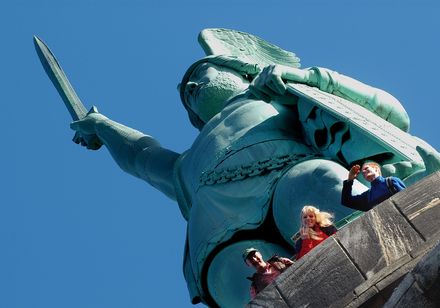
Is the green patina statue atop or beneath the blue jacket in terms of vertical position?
atop

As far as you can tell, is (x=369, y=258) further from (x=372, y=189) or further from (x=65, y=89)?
(x=65, y=89)

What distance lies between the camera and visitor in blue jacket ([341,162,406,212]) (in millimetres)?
8578

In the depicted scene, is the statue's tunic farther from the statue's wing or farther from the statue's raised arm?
the statue's wing

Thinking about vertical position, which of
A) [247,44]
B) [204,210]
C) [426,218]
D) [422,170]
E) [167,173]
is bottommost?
[426,218]

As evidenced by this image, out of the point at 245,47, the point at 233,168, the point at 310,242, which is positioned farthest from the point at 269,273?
the point at 245,47

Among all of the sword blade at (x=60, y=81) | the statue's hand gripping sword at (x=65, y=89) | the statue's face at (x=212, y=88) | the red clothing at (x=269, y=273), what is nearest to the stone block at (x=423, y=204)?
the red clothing at (x=269, y=273)

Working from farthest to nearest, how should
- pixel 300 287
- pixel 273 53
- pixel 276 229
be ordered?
pixel 273 53 → pixel 276 229 → pixel 300 287

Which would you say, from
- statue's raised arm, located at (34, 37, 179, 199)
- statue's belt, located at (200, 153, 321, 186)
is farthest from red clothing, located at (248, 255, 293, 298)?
statue's raised arm, located at (34, 37, 179, 199)

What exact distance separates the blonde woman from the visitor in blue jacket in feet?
1.44

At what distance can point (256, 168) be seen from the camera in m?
11.8

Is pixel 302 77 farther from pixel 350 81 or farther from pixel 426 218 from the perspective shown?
pixel 426 218

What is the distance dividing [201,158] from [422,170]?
283 centimetres

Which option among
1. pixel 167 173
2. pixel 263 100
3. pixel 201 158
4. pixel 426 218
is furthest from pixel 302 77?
pixel 426 218

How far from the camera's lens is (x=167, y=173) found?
45.4 ft
